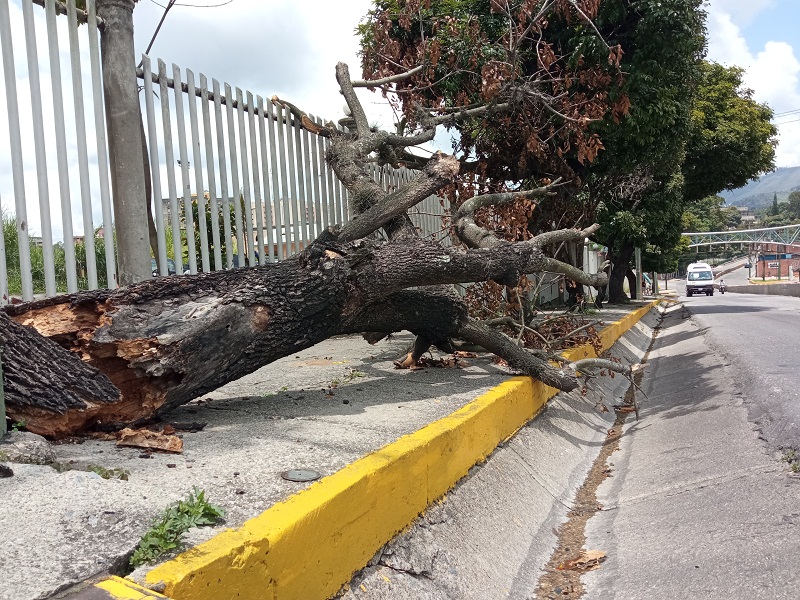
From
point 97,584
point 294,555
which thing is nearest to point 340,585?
point 294,555

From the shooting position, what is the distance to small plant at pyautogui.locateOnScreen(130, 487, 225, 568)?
6.31ft

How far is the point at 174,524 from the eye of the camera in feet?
6.81

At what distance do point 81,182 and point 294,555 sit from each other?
3.16 m

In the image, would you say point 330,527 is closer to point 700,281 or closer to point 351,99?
point 351,99

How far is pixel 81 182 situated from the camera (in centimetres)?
431

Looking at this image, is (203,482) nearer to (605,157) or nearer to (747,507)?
(747,507)

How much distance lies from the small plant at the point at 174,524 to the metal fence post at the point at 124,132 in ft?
9.32

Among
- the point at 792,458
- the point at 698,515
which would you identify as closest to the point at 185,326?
the point at 698,515

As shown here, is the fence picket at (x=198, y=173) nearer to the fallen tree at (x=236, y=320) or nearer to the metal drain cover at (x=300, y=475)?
the fallen tree at (x=236, y=320)

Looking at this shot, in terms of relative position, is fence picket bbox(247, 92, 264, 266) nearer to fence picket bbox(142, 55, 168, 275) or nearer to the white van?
fence picket bbox(142, 55, 168, 275)

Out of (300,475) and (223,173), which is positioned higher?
(223,173)

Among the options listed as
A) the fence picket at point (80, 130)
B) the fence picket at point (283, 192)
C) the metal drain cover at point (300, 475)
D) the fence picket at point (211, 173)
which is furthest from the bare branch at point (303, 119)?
the metal drain cover at point (300, 475)

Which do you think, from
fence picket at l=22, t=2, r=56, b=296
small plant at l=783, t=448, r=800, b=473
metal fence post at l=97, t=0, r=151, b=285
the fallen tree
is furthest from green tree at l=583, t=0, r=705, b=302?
fence picket at l=22, t=2, r=56, b=296

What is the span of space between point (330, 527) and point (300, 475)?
0.37 metres
